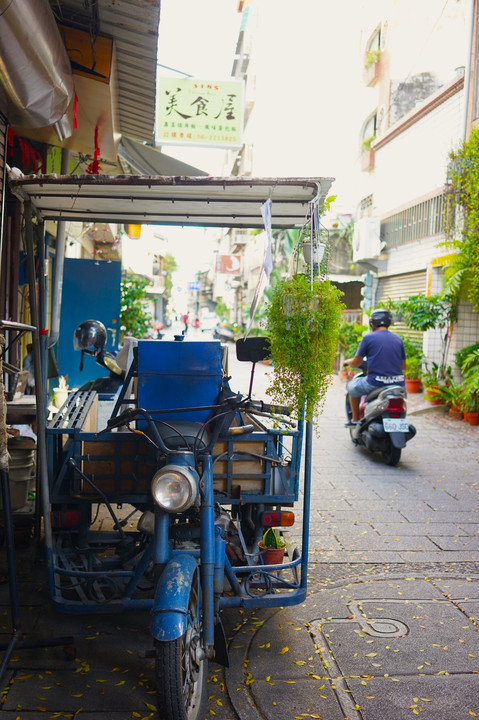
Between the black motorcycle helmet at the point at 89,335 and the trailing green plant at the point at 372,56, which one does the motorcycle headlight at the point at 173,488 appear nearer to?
the black motorcycle helmet at the point at 89,335

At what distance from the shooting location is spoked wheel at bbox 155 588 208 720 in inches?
103

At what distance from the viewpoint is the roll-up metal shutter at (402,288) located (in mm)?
15773

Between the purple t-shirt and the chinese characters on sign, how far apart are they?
5.18 m

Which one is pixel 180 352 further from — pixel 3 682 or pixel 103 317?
pixel 103 317

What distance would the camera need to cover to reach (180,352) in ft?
13.5

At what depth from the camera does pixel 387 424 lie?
8008mm

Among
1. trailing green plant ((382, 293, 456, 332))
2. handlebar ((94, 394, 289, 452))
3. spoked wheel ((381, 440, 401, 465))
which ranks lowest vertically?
spoked wheel ((381, 440, 401, 465))

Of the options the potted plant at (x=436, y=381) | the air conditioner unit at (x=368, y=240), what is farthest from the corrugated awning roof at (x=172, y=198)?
the air conditioner unit at (x=368, y=240)

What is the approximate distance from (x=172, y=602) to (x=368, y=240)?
1634 cm

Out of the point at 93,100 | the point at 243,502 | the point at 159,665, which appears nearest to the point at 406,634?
the point at 243,502

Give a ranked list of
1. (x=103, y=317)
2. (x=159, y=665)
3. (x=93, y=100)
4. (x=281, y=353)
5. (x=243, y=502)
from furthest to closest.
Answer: (x=103, y=317)
(x=93, y=100)
(x=243, y=502)
(x=281, y=353)
(x=159, y=665)

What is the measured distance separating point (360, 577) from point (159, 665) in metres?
2.43

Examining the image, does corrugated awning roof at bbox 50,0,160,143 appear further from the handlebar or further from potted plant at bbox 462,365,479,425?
potted plant at bbox 462,365,479,425

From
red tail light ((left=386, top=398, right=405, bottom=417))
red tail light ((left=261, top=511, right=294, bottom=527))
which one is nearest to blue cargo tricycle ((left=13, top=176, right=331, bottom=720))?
red tail light ((left=261, top=511, right=294, bottom=527))
